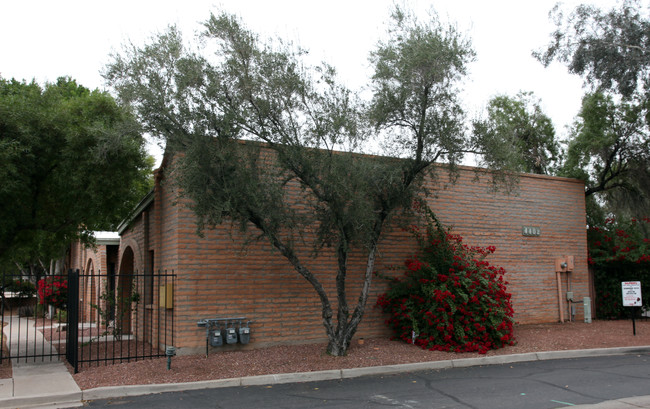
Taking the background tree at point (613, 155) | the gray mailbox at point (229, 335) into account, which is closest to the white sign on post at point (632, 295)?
the background tree at point (613, 155)

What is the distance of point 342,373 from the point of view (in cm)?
1012

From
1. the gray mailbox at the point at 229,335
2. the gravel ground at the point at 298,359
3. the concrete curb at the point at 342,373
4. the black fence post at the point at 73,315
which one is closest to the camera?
the concrete curb at the point at 342,373

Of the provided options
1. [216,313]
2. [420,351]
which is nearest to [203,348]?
[216,313]

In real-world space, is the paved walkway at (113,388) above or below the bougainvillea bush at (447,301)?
below

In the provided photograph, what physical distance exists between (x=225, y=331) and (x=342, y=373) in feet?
9.70

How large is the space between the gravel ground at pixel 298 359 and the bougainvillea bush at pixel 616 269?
348 centimetres

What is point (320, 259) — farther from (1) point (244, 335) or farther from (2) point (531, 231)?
(2) point (531, 231)

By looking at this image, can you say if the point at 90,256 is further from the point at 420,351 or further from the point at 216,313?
the point at 420,351

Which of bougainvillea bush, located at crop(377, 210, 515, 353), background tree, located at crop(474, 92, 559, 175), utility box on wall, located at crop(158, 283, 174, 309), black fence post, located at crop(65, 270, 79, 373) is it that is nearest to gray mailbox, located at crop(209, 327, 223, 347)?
utility box on wall, located at crop(158, 283, 174, 309)

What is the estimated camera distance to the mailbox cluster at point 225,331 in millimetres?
11391

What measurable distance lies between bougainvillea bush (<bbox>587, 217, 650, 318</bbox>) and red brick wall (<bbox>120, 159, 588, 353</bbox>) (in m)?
1.05

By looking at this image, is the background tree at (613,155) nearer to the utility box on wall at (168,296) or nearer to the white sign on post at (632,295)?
the white sign on post at (632,295)

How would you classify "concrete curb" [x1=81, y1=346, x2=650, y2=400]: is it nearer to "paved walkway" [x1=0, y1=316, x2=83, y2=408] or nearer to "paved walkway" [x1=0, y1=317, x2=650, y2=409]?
"paved walkway" [x1=0, y1=317, x2=650, y2=409]

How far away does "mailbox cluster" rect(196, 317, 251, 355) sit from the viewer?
448 inches
